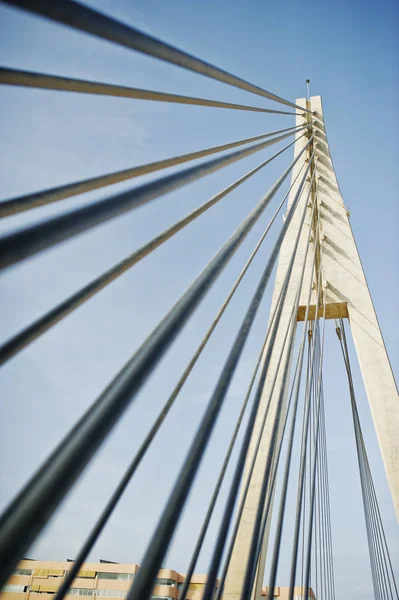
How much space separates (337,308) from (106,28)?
4.73 meters

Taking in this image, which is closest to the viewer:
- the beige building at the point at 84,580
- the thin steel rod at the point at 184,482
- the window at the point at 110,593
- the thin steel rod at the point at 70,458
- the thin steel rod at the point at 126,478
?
the thin steel rod at the point at 70,458

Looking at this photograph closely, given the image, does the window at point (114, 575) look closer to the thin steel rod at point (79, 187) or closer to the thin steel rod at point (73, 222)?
the thin steel rod at point (79, 187)

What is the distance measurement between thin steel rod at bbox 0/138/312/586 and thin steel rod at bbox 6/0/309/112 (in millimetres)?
619

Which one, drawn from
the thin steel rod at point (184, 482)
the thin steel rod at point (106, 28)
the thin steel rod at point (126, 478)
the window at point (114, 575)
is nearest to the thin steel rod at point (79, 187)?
the thin steel rod at point (106, 28)

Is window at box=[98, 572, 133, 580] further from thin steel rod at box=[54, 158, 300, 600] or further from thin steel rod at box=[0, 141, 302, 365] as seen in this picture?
thin steel rod at box=[0, 141, 302, 365]

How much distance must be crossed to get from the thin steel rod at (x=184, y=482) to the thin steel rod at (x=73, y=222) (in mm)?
578

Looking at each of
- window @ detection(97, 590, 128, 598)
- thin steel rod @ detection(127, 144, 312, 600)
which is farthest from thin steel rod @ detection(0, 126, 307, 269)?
window @ detection(97, 590, 128, 598)

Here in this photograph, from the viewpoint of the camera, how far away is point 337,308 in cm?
516

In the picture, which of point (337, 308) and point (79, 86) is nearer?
point (79, 86)

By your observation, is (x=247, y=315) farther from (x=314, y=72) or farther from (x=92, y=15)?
(x=314, y=72)

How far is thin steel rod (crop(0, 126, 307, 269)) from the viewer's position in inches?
26.0

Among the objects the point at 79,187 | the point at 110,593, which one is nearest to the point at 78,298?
the point at 79,187

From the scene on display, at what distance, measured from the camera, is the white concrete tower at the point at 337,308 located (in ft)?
12.3

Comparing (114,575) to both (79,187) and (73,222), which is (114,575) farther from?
(73,222)
